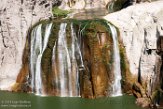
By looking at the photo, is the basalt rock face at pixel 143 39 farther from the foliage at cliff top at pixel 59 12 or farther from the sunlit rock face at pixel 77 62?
the foliage at cliff top at pixel 59 12

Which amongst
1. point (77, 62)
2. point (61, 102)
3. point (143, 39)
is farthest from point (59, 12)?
point (61, 102)

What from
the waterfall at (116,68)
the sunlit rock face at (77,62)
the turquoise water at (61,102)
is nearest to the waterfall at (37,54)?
the sunlit rock face at (77,62)

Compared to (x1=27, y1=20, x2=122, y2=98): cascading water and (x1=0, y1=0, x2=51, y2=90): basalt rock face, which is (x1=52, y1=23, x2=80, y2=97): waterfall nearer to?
(x1=27, y1=20, x2=122, y2=98): cascading water

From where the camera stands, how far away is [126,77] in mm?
28609

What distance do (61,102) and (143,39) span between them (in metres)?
6.16

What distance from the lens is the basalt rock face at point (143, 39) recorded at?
1103 inches

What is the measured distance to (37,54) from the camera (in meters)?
29.6

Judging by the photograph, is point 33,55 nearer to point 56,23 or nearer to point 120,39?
point 56,23

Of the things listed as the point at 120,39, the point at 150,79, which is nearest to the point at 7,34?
the point at 120,39

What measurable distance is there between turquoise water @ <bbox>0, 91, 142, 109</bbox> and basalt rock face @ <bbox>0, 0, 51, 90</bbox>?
2564 mm

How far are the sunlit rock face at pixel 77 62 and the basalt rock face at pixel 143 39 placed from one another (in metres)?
0.76

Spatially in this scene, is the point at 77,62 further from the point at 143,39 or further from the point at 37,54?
the point at 143,39

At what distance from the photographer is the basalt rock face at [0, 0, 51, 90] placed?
100 feet

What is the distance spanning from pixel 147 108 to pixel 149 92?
1706 millimetres
